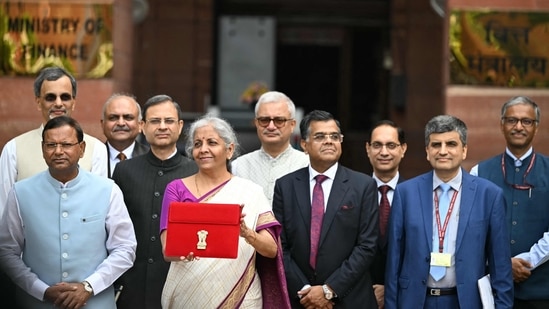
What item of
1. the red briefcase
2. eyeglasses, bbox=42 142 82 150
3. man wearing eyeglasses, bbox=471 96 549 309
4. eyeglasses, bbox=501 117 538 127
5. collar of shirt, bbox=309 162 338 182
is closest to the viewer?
the red briefcase

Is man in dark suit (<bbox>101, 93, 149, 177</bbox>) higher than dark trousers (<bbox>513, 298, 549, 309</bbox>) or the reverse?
higher

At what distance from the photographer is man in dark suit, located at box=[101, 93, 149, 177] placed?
26.0 ft

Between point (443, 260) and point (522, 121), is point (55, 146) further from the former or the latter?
point (522, 121)

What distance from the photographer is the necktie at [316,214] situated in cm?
714

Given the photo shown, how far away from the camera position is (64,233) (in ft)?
21.6

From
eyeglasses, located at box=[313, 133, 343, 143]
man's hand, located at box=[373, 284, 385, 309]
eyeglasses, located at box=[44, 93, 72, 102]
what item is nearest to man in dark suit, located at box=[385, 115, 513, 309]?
man's hand, located at box=[373, 284, 385, 309]

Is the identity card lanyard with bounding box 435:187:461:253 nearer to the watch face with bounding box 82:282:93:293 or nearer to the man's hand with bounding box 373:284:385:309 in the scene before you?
the man's hand with bounding box 373:284:385:309

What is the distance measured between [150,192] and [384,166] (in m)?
1.65

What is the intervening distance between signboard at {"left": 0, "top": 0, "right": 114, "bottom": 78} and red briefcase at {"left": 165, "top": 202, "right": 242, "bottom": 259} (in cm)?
420

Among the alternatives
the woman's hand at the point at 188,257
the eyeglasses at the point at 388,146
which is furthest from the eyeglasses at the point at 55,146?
the eyeglasses at the point at 388,146

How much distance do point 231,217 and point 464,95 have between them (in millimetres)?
4436

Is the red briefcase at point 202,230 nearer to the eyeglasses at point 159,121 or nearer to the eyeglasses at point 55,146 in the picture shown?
the eyeglasses at point 55,146

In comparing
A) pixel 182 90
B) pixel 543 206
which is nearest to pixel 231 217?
pixel 543 206

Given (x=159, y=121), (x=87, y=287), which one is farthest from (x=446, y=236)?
(x=87, y=287)
